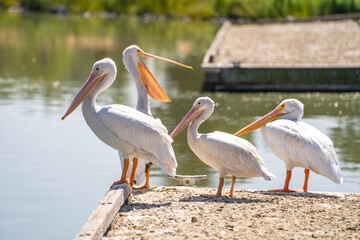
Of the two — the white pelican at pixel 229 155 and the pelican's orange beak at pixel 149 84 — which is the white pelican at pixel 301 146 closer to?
the white pelican at pixel 229 155

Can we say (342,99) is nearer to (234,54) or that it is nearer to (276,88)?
(276,88)

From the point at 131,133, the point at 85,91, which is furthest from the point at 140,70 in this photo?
the point at 131,133

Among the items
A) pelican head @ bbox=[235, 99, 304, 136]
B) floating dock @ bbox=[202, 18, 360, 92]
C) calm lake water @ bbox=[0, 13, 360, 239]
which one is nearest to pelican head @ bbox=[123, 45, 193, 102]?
pelican head @ bbox=[235, 99, 304, 136]

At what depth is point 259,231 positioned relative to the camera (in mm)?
4250

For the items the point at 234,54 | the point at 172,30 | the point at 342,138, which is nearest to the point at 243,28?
the point at 172,30

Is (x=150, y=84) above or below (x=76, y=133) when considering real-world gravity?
above

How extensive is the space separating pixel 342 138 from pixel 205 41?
14.5 metres

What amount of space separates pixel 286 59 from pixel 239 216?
33.8ft

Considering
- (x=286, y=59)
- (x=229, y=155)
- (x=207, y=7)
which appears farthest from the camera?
(x=207, y=7)

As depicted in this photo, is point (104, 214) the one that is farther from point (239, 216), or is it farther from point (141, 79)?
point (141, 79)

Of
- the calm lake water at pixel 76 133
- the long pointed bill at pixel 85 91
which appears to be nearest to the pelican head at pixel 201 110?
the long pointed bill at pixel 85 91

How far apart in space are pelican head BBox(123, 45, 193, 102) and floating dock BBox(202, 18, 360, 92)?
583 centimetres

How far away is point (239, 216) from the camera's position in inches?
179

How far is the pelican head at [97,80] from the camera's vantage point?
5.21 m
